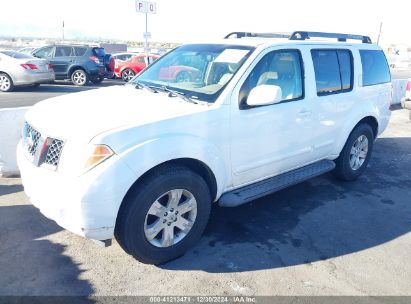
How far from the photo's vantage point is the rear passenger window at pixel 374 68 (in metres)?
4.83

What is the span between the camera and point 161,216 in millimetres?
2957

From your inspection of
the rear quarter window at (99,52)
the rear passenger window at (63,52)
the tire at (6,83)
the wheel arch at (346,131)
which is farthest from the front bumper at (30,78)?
the wheel arch at (346,131)

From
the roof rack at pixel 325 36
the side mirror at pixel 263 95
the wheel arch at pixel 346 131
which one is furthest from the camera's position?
the wheel arch at pixel 346 131

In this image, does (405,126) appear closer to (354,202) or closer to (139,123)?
(354,202)

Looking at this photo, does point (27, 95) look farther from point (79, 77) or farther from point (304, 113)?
point (304, 113)

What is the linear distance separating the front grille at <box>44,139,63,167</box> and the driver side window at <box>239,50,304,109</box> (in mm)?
1598

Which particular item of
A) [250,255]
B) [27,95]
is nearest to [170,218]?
[250,255]

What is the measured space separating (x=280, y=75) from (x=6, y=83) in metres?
12.0

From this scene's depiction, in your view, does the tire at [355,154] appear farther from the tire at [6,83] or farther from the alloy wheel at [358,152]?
the tire at [6,83]

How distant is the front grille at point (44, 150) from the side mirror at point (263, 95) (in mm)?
1692

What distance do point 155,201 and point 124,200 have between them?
0.86 feet

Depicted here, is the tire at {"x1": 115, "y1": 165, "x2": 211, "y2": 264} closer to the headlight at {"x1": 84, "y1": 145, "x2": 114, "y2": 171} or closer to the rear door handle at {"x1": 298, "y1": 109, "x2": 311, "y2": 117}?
the headlight at {"x1": 84, "y1": 145, "x2": 114, "y2": 171}

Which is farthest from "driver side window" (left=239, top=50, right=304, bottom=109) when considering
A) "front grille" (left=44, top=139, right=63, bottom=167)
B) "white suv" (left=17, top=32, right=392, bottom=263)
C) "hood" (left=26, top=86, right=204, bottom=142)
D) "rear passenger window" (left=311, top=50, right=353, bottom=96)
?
"front grille" (left=44, top=139, right=63, bottom=167)

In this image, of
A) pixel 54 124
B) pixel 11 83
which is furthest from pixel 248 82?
pixel 11 83
